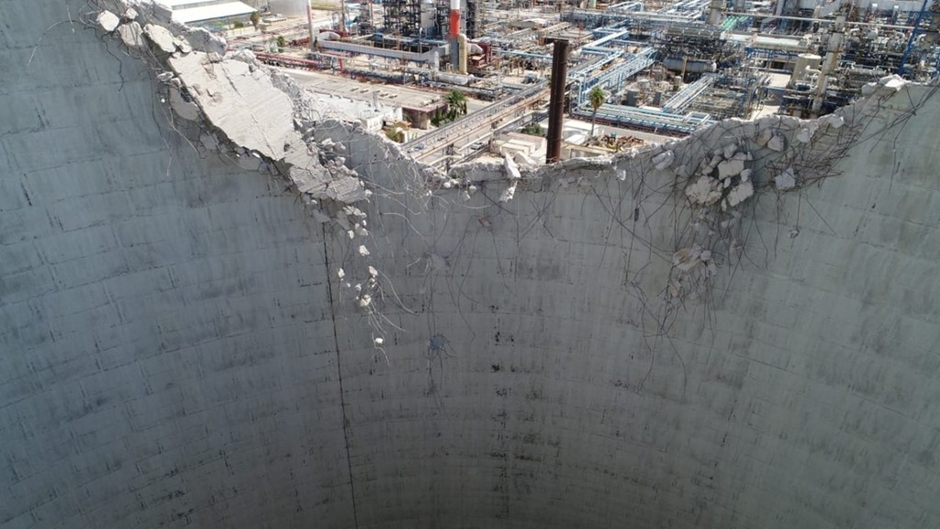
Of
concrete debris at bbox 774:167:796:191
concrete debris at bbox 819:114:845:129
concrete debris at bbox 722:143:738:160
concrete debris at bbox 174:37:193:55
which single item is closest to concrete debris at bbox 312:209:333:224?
concrete debris at bbox 174:37:193:55

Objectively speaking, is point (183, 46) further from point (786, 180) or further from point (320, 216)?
point (786, 180)

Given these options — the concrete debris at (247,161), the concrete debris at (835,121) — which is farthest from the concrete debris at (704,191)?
the concrete debris at (247,161)

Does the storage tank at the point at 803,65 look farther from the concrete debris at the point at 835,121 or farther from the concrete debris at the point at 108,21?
the concrete debris at the point at 108,21

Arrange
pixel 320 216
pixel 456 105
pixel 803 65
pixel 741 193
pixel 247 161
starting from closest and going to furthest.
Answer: pixel 741 193 → pixel 247 161 → pixel 320 216 → pixel 803 65 → pixel 456 105

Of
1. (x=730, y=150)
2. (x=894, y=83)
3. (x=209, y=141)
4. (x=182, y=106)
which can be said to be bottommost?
(x=730, y=150)

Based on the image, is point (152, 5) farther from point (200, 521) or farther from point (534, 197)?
point (200, 521)

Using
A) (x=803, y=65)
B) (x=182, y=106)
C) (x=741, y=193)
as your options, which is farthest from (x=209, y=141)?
(x=803, y=65)

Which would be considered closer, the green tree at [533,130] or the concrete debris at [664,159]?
the concrete debris at [664,159]
